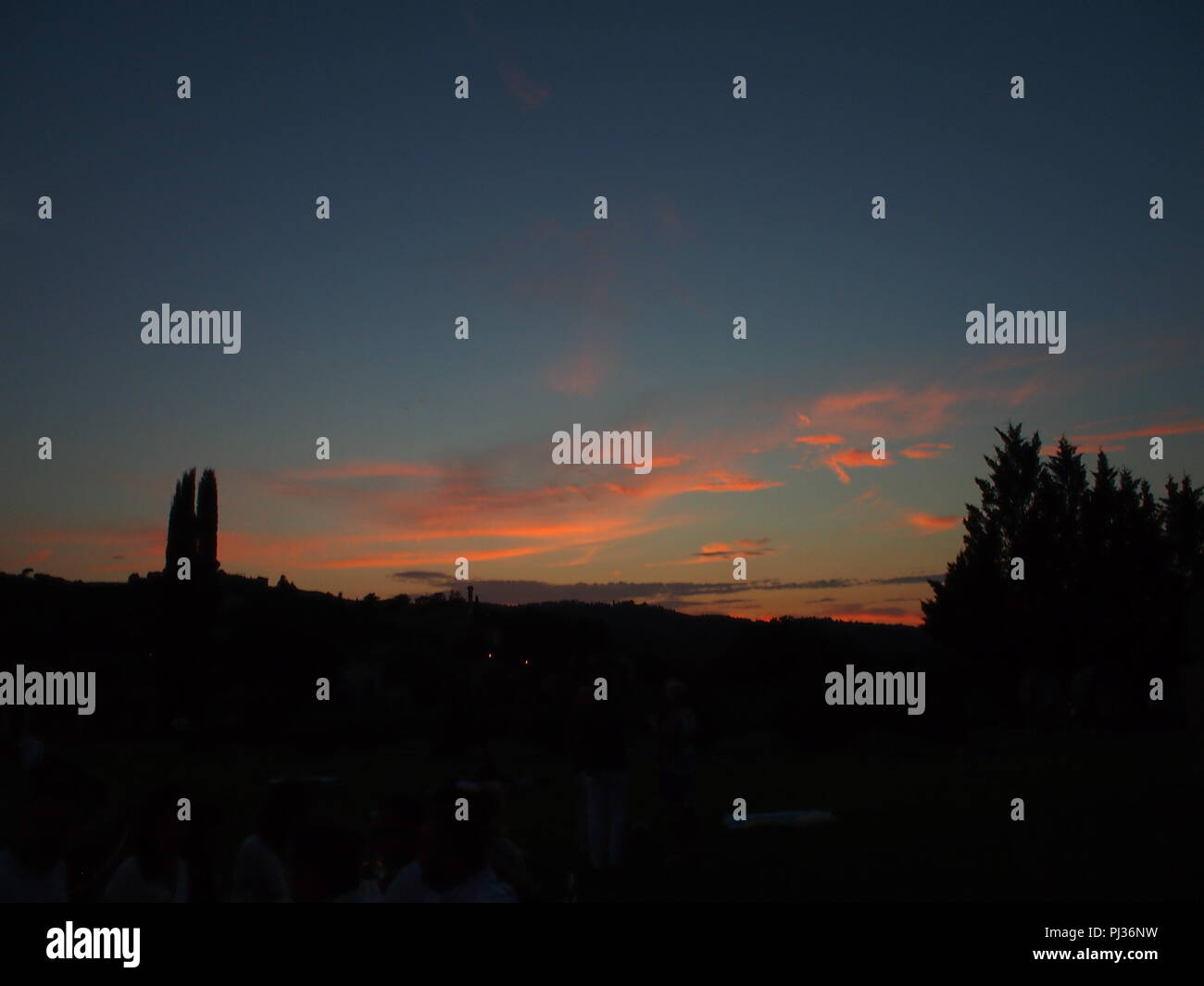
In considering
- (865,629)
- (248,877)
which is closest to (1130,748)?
(248,877)

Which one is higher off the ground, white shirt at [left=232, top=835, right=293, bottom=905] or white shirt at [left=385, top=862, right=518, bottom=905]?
white shirt at [left=385, top=862, right=518, bottom=905]

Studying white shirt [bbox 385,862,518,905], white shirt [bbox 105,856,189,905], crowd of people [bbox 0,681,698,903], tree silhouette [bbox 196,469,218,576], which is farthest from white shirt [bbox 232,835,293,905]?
tree silhouette [bbox 196,469,218,576]

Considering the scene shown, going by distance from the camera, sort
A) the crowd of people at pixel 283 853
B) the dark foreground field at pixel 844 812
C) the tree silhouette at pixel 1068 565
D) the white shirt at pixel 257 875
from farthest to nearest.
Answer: the tree silhouette at pixel 1068 565 < the dark foreground field at pixel 844 812 < the white shirt at pixel 257 875 < the crowd of people at pixel 283 853

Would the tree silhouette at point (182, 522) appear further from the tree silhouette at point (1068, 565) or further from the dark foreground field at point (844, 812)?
the tree silhouette at point (1068, 565)

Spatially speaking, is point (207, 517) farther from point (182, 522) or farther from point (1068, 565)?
point (1068, 565)

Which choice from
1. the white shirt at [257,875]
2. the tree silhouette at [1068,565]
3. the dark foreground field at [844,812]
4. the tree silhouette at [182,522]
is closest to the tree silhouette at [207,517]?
the tree silhouette at [182,522]

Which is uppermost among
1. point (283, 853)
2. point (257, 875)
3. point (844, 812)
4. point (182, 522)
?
point (182, 522)

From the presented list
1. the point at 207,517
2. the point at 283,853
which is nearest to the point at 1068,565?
the point at 207,517

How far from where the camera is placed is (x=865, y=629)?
51375 millimetres

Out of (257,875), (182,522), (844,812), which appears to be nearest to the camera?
(257,875)

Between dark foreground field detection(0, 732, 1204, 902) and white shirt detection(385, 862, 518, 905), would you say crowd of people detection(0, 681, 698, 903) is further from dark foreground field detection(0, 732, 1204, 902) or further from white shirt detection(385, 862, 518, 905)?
dark foreground field detection(0, 732, 1204, 902)

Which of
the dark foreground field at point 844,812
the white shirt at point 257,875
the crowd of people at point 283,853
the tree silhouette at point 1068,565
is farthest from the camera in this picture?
the tree silhouette at point 1068,565
